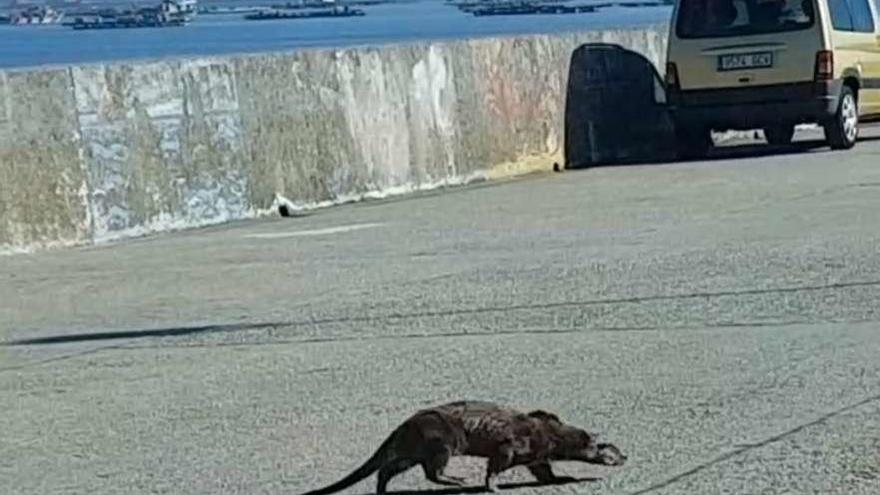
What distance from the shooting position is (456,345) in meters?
9.85

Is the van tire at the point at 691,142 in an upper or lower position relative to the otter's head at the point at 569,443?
lower

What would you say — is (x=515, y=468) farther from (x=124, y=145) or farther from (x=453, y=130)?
(x=453, y=130)

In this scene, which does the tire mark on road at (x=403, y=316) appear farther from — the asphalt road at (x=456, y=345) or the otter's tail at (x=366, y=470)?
the otter's tail at (x=366, y=470)

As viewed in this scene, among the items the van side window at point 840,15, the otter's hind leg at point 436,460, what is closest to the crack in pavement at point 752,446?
the otter's hind leg at point 436,460

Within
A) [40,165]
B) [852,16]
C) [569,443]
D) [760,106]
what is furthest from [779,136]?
[569,443]

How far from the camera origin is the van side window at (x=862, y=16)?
22672 mm

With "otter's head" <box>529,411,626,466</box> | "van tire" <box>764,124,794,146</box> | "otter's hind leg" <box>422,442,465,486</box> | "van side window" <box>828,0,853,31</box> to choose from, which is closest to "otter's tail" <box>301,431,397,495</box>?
"otter's hind leg" <box>422,442,465,486</box>

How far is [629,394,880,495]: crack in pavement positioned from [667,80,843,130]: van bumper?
535 inches

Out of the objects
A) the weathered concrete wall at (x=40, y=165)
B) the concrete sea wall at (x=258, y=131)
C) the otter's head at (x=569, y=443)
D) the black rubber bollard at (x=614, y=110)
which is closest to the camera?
the otter's head at (x=569, y=443)

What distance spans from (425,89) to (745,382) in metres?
11.2

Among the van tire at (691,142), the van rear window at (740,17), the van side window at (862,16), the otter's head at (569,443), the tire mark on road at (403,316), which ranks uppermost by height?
the otter's head at (569,443)

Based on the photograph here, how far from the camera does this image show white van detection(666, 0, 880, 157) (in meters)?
21.5

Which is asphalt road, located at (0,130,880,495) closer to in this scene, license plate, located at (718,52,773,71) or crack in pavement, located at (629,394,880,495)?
crack in pavement, located at (629,394,880,495)

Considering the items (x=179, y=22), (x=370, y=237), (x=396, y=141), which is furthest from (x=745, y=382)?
(x=179, y=22)
